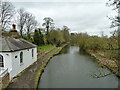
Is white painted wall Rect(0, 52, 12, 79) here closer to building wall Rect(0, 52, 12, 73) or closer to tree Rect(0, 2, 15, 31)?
building wall Rect(0, 52, 12, 73)

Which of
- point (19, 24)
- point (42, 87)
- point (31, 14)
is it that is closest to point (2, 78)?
point (42, 87)

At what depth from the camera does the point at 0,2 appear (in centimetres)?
1339

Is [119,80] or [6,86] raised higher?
[6,86]

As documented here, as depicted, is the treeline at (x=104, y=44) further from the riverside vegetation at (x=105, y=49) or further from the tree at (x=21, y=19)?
the tree at (x=21, y=19)

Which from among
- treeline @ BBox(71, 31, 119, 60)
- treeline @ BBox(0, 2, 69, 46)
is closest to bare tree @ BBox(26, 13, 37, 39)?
treeline @ BBox(0, 2, 69, 46)

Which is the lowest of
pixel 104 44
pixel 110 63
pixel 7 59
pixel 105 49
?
pixel 110 63

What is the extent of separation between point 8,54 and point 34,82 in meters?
3.06

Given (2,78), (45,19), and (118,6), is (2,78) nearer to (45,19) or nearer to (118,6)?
(118,6)

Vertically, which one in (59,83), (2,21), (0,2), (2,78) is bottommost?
(59,83)

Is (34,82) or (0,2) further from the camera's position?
(0,2)

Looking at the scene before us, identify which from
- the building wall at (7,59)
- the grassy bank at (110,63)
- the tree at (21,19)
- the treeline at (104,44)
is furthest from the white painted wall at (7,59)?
the tree at (21,19)

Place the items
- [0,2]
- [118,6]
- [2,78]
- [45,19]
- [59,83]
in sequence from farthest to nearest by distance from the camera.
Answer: [45,19] → [0,2] → [59,83] → [2,78] → [118,6]

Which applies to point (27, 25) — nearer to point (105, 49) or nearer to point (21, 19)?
point (21, 19)

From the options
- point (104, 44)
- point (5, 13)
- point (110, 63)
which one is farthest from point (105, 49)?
point (5, 13)
